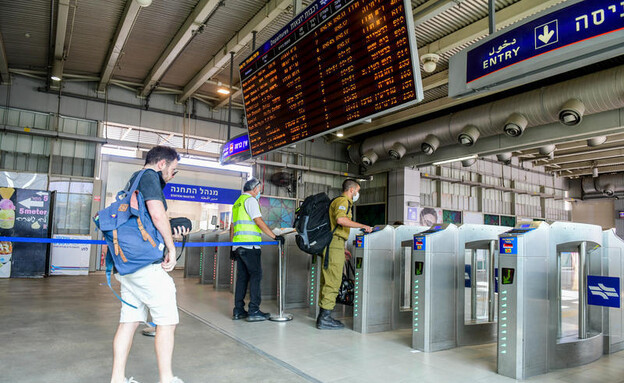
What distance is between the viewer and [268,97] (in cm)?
570

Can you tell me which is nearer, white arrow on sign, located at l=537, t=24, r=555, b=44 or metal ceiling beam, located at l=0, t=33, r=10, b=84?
white arrow on sign, located at l=537, t=24, r=555, b=44

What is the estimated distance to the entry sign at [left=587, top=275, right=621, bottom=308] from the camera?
141 inches

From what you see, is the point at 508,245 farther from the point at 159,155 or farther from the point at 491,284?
Answer: the point at 159,155

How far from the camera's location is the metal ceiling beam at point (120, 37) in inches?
251

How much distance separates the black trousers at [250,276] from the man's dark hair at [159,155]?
93.7 inches

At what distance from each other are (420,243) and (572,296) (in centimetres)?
168

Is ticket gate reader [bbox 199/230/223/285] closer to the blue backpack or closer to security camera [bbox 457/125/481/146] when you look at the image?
security camera [bbox 457/125/481/146]

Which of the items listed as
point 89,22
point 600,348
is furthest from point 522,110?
point 89,22

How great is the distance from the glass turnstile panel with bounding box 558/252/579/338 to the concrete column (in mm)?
8126

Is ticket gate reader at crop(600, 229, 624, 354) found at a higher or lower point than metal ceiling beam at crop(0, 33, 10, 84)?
lower

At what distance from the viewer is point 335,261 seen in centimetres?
466

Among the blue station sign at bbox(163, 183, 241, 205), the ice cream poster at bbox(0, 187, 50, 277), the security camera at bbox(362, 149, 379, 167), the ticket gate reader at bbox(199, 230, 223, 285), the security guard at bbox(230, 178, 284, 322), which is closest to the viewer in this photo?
the security guard at bbox(230, 178, 284, 322)

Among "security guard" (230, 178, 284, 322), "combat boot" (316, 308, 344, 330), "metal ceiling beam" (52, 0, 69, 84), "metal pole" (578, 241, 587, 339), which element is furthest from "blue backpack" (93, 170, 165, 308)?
"metal ceiling beam" (52, 0, 69, 84)

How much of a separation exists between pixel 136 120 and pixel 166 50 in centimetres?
340
